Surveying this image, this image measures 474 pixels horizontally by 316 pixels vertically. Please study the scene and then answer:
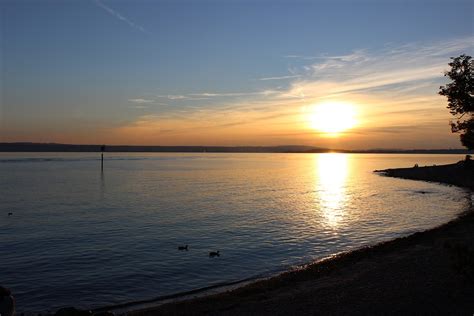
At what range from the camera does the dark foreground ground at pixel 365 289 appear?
12.8m

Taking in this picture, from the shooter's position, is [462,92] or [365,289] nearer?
[365,289]

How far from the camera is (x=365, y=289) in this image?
15.0m

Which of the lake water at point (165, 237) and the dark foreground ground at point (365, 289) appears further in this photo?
the lake water at point (165, 237)

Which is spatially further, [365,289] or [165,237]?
[165,237]

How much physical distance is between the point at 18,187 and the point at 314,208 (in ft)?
168

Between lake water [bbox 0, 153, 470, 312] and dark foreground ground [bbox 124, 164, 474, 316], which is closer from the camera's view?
dark foreground ground [bbox 124, 164, 474, 316]

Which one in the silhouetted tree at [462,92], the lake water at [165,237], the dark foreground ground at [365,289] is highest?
the silhouetted tree at [462,92]

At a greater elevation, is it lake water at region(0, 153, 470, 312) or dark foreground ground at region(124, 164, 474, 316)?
dark foreground ground at region(124, 164, 474, 316)

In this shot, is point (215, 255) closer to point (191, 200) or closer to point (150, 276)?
point (150, 276)

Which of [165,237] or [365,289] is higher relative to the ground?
[365,289]

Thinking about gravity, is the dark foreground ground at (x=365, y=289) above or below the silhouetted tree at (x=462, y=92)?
below

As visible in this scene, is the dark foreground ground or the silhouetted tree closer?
the dark foreground ground

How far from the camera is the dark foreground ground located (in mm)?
12844

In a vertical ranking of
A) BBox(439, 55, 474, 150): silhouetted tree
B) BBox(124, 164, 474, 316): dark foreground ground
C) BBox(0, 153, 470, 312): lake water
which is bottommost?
BBox(0, 153, 470, 312): lake water
